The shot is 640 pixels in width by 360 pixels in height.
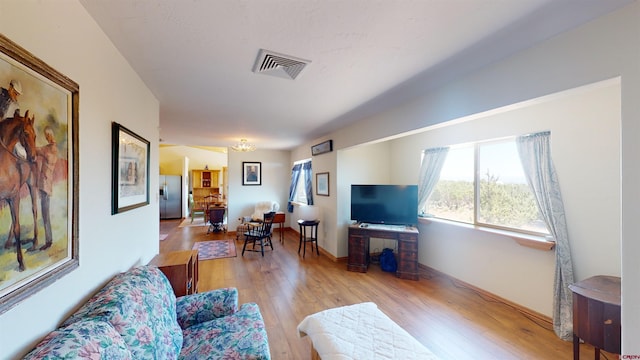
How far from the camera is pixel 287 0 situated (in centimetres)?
118

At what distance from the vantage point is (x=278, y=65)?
1851 mm

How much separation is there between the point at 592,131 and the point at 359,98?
85.2 inches

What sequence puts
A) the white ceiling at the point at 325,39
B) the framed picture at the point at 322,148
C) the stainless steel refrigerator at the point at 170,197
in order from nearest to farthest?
1. the white ceiling at the point at 325,39
2. the framed picture at the point at 322,148
3. the stainless steel refrigerator at the point at 170,197

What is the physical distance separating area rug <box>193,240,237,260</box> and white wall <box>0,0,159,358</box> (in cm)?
280

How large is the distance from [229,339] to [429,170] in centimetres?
344

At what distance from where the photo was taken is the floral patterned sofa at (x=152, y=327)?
0.88 metres

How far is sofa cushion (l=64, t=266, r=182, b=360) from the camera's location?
3.58ft

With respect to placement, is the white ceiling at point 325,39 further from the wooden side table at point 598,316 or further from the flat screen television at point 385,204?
the wooden side table at point 598,316

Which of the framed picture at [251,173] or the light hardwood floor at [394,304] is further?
the framed picture at [251,173]

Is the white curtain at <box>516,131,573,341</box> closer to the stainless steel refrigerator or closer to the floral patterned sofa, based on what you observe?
the floral patterned sofa

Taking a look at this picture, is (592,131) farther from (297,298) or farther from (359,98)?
(297,298)

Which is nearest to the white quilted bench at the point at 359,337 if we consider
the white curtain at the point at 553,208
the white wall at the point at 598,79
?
the white wall at the point at 598,79

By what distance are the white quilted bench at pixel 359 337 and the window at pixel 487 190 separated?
7.09ft

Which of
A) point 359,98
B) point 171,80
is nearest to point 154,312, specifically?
point 171,80
